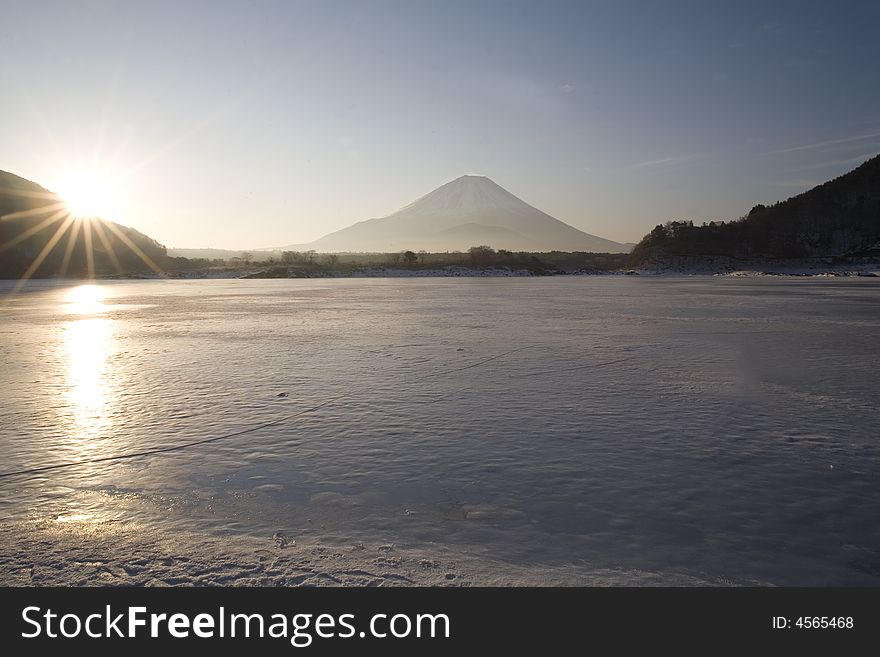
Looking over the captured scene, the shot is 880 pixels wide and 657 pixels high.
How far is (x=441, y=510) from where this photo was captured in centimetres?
385

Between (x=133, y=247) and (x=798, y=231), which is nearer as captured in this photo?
(x=133, y=247)

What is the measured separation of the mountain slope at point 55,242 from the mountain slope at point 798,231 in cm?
11373

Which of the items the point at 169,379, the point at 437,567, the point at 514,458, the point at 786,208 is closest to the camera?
the point at 437,567

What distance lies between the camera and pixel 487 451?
520 centimetres

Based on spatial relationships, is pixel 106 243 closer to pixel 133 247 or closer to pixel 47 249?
pixel 133 247

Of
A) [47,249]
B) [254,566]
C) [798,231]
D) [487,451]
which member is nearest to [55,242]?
[47,249]

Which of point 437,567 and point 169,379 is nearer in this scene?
point 437,567

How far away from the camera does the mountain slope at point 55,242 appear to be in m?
90.5

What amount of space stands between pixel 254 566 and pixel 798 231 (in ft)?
491

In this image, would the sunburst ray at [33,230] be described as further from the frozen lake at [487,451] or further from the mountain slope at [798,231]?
the mountain slope at [798,231]

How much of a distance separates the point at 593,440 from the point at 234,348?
31.5ft

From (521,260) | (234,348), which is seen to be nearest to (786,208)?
(521,260)
